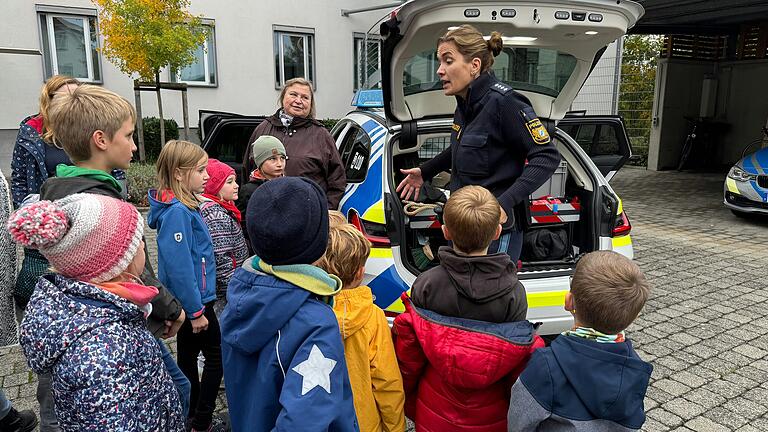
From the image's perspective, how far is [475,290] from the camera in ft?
6.18

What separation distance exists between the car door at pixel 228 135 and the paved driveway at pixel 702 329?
2.09 m

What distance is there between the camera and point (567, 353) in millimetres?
1576

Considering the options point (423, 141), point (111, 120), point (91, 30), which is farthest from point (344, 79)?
point (111, 120)

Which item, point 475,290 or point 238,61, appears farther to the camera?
point 238,61

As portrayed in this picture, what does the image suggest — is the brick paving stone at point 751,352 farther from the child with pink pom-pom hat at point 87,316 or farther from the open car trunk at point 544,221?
the child with pink pom-pom hat at point 87,316

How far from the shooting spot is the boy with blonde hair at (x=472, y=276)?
6.22 feet

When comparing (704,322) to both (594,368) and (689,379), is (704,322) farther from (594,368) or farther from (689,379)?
(594,368)

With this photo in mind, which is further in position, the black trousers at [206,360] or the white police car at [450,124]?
the white police car at [450,124]

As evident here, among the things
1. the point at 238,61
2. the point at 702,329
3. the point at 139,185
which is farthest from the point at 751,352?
the point at 238,61

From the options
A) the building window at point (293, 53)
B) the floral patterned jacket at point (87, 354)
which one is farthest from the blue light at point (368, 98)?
the building window at point (293, 53)

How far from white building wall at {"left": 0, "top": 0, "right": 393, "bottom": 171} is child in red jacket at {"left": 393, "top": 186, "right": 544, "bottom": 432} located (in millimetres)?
12760

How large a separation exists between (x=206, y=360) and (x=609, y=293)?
193 centimetres

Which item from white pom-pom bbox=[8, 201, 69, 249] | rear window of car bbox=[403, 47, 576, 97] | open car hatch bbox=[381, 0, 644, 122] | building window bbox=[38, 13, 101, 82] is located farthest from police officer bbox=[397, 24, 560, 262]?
building window bbox=[38, 13, 101, 82]

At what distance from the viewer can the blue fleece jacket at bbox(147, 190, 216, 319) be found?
2416mm
